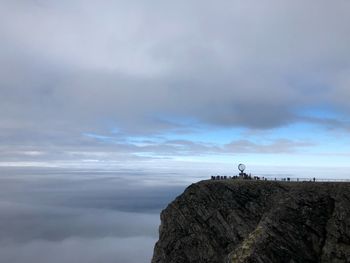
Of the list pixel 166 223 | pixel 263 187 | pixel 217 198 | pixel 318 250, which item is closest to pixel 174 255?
pixel 166 223

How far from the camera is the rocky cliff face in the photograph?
75.4m

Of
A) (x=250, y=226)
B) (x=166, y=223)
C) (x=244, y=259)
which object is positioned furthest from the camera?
(x=166, y=223)

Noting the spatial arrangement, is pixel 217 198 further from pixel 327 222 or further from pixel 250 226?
pixel 327 222

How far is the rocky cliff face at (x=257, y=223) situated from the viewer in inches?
2970

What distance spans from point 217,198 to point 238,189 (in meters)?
4.80

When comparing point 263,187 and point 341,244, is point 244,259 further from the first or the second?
point 263,187

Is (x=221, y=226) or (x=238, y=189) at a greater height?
(x=238, y=189)

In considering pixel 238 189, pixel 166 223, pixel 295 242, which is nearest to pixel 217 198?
pixel 238 189

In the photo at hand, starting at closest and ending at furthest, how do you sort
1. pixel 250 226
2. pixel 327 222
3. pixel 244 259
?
pixel 244 259, pixel 327 222, pixel 250 226

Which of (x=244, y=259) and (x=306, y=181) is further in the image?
(x=306, y=181)

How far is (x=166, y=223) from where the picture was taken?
101 meters

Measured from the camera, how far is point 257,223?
299 feet

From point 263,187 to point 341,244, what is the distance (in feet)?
77.9

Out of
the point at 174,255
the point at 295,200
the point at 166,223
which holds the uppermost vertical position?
the point at 295,200
